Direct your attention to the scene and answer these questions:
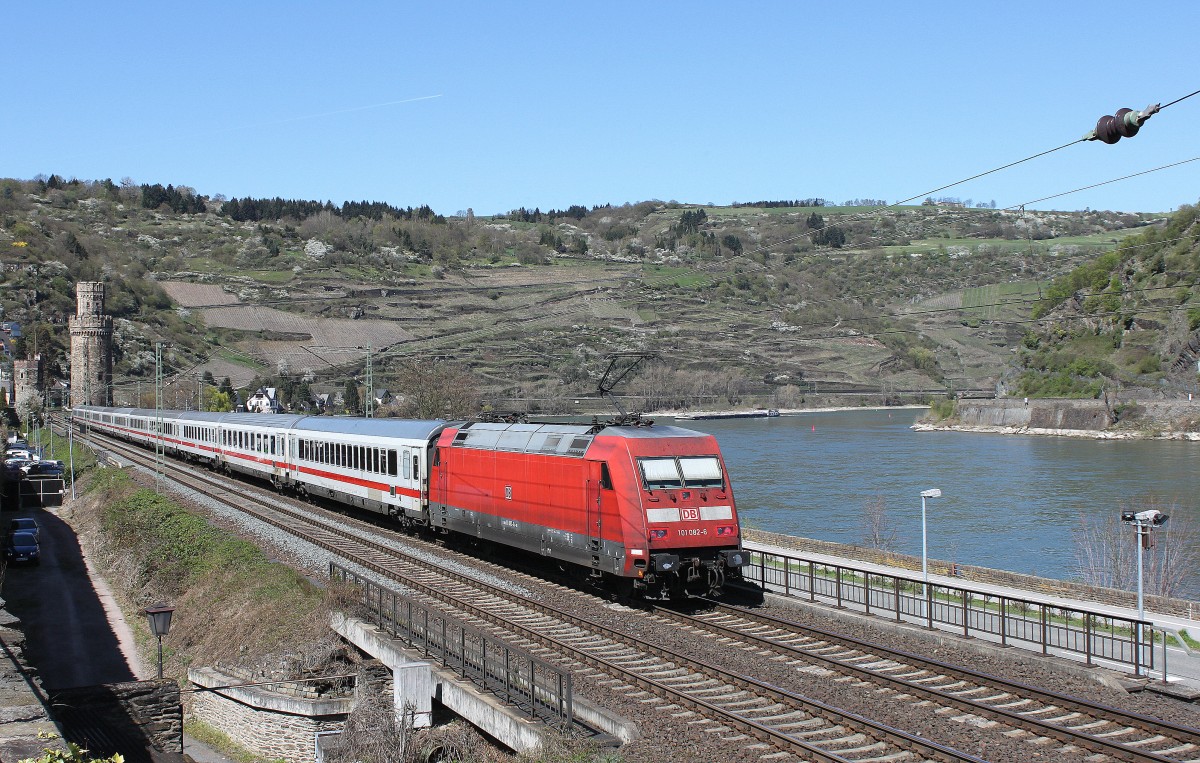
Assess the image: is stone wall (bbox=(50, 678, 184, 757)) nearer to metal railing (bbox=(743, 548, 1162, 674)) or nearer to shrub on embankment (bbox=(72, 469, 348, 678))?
shrub on embankment (bbox=(72, 469, 348, 678))

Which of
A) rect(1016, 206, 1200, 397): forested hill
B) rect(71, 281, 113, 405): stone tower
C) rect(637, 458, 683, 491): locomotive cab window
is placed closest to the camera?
rect(637, 458, 683, 491): locomotive cab window

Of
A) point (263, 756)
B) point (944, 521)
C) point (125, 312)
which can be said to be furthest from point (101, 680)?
point (125, 312)

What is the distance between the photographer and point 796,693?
44.3ft

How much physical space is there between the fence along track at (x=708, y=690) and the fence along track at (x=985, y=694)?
5.41 ft

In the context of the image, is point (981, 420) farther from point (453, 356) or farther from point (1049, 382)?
point (453, 356)

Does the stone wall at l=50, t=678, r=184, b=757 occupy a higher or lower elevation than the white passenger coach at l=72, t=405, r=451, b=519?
lower

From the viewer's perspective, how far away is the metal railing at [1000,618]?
49.9 ft

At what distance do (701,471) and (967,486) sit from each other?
182ft

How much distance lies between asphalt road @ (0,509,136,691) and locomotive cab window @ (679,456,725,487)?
14897 millimetres

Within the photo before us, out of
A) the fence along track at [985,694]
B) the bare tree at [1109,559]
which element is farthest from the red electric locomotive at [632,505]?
the bare tree at [1109,559]

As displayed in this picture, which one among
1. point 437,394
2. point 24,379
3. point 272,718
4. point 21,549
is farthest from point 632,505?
point 24,379

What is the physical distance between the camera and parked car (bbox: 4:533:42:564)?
130 ft

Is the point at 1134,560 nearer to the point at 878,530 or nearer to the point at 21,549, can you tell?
the point at 878,530

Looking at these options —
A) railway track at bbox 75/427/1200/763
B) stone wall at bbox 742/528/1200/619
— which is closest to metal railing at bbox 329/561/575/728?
railway track at bbox 75/427/1200/763
